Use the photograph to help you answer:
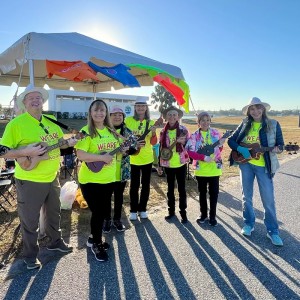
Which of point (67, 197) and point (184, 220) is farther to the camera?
point (67, 197)

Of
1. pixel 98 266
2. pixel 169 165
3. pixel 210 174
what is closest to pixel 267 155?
pixel 210 174

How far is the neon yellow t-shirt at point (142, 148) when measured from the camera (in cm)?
456

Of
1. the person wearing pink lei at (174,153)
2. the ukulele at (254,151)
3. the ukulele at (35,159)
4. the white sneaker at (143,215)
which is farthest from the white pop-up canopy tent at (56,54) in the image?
the ukulele at (254,151)

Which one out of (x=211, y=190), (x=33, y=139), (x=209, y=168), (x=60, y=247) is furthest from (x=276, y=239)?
(x=33, y=139)

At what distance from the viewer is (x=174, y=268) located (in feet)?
10.7

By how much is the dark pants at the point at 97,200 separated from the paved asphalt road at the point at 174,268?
36 cm

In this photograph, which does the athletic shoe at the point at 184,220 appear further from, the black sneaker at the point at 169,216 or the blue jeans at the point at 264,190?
the blue jeans at the point at 264,190

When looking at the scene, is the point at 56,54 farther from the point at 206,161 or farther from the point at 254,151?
the point at 254,151

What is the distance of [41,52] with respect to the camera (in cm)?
481

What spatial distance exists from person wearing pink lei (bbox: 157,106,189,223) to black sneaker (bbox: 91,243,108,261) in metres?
1.63

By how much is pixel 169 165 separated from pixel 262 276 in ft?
6.86

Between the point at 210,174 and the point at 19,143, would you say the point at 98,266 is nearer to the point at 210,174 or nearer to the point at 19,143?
the point at 19,143

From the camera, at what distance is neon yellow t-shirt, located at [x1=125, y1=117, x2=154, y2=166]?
4.56 meters

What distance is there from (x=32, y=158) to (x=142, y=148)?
1.91 m
